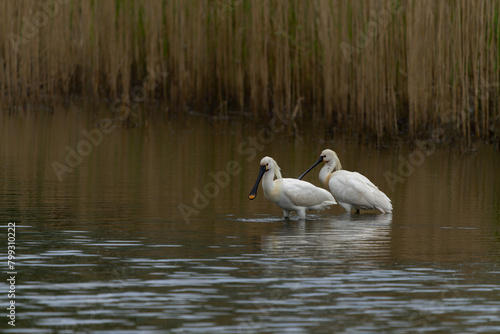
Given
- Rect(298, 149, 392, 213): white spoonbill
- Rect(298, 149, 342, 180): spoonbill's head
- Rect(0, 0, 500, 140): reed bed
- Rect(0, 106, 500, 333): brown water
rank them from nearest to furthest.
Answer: Rect(0, 106, 500, 333): brown water → Rect(298, 149, 392, 213): white spoonbill → Rect(298, 149, 342, 180): spoonbill's head → Rect(0, 0, 500, 140): reed bed

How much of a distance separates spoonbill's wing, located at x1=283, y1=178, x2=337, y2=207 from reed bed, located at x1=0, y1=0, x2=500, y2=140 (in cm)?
516

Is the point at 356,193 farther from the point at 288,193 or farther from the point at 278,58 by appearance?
the point at 278,58

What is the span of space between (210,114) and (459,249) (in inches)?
470

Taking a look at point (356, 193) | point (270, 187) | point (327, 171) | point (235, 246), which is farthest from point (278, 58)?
point (235, 246)

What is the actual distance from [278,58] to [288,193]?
324 inches

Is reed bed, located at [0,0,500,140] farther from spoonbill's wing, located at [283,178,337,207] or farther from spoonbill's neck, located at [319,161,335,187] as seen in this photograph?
spoonbill's wing, located at [283,178,337,207]

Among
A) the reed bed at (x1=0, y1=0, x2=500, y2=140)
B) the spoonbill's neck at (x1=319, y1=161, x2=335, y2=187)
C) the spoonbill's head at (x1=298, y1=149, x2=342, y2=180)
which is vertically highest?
the reed bed at (x1=0, y1=0, x2=500, y2=140)

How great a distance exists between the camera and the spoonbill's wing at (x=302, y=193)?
1016 cm

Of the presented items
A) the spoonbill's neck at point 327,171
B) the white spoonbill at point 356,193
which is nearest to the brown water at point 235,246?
the white spoonbill at point 356,193

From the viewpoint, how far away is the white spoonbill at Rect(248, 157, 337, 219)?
10172mm

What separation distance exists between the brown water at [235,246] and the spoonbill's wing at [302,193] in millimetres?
212

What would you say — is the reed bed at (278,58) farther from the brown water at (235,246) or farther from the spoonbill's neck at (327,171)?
the spoonbill's neck at (327,171)

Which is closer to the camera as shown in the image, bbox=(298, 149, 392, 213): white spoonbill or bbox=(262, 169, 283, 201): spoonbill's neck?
bbox=(262, 169, 283, 201): spoonbill's neck

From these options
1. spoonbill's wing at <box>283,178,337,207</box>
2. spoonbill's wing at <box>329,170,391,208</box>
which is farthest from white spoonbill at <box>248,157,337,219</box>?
spoonbill's wing at <box>329,170,391,208</box>
